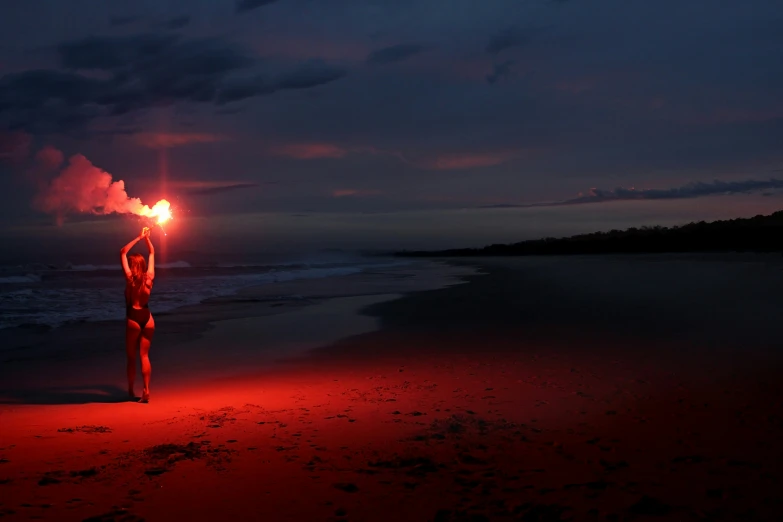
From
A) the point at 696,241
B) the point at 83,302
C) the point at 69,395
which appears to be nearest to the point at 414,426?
the point at 69,395

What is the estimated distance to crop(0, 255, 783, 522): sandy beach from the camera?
496cm

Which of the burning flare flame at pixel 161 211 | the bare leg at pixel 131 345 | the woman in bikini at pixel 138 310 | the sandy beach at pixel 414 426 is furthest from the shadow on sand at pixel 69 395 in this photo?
the burning flare flame at pixel 161 211

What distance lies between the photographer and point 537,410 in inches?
307

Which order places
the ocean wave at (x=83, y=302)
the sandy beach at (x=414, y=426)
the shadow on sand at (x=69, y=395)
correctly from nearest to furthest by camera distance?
1. the sandy beach at (x=414, y=426)
2. the shadow on sand at (x=69, y=395)
3. the ocean wave at (x=83, y=302)

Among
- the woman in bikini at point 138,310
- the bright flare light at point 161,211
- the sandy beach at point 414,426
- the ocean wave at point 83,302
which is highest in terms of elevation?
the bright flare light at point 161,211

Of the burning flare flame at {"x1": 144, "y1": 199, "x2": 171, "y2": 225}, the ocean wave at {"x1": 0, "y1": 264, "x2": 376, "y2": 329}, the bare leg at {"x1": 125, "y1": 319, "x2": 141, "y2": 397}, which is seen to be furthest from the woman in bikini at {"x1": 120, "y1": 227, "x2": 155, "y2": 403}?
the ocean wave at {"x1": 0, "y1": 264, "x2": 376, "y2": 329}

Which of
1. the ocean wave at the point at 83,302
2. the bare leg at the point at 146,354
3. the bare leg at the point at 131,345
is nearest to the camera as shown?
the bare leg at the point at 146,354

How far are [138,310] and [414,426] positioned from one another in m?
4.42

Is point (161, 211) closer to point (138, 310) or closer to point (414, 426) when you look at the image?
point (138, 310)

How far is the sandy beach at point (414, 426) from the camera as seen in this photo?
4.96 metres

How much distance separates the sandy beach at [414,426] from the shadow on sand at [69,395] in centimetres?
5

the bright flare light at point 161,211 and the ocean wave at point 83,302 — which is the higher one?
the bright flare light at point 161,211

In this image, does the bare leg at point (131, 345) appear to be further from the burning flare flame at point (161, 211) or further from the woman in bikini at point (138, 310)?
the burning flare flame at point (161, 211)

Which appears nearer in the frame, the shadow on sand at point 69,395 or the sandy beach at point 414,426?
the sandy beach at point 414,426
